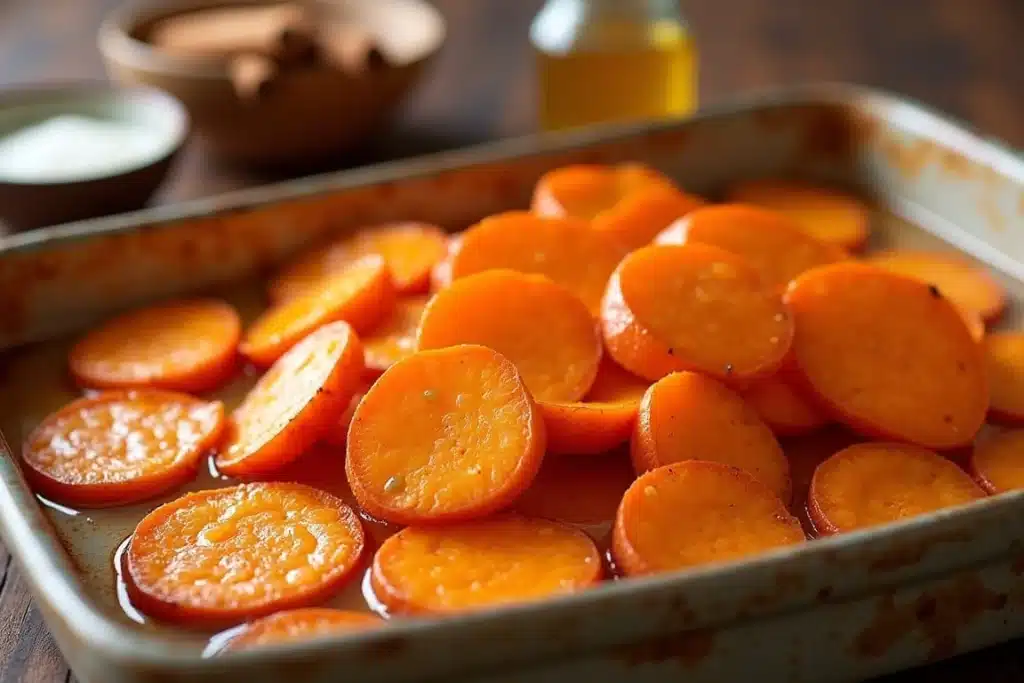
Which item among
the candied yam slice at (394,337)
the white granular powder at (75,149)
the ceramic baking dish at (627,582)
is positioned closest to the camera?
the ceramic baking dish at (627,582)

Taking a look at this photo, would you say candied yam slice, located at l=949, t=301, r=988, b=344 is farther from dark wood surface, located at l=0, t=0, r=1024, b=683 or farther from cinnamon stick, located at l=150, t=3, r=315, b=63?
cinnamon stick, located at l=150, t=3, r=315, b=63

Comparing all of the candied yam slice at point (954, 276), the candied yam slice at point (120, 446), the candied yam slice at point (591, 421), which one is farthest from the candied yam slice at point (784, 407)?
the candied yam slice at point (120, 446)

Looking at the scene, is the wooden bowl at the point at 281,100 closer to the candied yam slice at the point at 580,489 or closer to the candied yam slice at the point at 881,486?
the candied yam slice at the point at 580,489

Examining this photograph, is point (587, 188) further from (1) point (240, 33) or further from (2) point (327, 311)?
(1) point (240, 33)

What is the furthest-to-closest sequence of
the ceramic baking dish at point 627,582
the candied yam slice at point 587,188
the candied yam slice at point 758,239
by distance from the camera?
the candied yam slice at point 587,188
the candied yam slice at point 758,239
the ceramic baking dish at point 627,582

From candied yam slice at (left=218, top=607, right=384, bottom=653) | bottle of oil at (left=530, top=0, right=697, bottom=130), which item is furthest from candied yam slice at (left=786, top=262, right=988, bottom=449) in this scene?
bottle of oil at (left=530, top=0, right=697, bottom=130)

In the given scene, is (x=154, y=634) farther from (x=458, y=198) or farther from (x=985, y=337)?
(x=985, y=337)
